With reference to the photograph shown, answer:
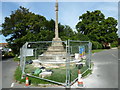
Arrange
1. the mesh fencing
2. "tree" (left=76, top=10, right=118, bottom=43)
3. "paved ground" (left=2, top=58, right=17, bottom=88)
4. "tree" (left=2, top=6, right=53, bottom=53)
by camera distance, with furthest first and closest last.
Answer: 1. "tree" (left=76, top=10, right=118, bottom=43)
2. "tree" (left=2, top=6, right=53, bottom=53)
3. the mesh fencing
4. "paved ground" (left=2, top=58, right=17, bottom=88)

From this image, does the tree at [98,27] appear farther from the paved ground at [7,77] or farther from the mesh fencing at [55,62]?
the paved ground at [7,77]

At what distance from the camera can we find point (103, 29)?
4216cm

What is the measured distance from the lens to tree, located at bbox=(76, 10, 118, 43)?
135 ft

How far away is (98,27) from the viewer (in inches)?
1620

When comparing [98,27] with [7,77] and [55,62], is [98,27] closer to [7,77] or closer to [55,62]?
[55,62]

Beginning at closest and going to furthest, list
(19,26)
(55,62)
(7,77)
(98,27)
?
(7,77)
(55,62)
(19,26)
(98,27)

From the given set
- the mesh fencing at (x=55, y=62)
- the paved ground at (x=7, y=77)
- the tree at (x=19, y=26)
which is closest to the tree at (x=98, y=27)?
the tree at (x=19, y=26)

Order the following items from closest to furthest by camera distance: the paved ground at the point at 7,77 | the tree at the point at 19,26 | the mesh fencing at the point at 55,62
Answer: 1. the paved ground at the point at 7,77
2. the mesh fencing at the point at 55,62
3. the tree at the point at 19,26

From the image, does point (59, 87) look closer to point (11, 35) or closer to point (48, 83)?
point (48, 83)

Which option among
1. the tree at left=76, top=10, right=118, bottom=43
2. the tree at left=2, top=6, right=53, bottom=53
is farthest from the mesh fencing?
the tree at left=76, top=10, right=118, bottom=43

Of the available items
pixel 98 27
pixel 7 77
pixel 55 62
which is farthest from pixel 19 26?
pixel 98 27

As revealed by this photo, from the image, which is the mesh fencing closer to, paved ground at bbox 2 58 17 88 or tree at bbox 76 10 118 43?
paved ground at bbox 2 58 17 88

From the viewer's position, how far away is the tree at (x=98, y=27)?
→ 41125 mm

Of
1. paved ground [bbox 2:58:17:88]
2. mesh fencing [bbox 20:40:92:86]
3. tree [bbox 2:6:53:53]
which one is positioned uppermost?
tree [bbox 2:6:53:53]
